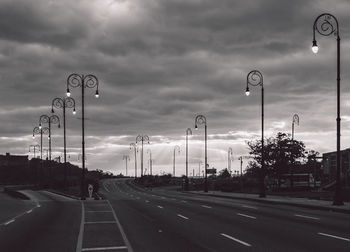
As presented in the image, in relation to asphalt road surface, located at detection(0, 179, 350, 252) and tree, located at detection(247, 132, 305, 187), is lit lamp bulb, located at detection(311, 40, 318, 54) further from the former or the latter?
tree, located at detection(247, 132, 305, 187)

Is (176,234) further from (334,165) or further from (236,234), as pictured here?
(334,165)

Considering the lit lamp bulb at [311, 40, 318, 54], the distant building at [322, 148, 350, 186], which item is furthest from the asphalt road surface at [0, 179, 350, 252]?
the distant building at [322, 148, 350, 186]

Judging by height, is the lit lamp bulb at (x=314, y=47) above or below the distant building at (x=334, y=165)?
above

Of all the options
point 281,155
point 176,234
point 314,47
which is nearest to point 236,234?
point 176,234

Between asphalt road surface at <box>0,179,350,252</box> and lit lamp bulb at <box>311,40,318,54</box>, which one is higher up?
lit lamp bulb at <box>311,40,318,54</box>

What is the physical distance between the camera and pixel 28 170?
5832 inches

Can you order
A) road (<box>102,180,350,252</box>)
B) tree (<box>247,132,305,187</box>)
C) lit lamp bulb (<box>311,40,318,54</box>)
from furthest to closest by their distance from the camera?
tree (<box>247,132,305,187</box>) < lit lamp bulb (<box>311,40,318,54</box>) < road (<box>102,180,350,252</box>)

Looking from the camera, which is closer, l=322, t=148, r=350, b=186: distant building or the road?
the road

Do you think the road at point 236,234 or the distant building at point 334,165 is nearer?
the road at point 236,234

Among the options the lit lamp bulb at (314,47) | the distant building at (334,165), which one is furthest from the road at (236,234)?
the distant building at (334,165)

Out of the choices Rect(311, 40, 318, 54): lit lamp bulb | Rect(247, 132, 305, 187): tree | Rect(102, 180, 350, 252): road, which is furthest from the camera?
Rect(247, 132, 305, 187): tree

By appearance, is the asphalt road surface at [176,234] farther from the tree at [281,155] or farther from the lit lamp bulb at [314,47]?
the tree at [281,155]

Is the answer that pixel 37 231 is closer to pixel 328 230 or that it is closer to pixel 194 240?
pixel 194 240

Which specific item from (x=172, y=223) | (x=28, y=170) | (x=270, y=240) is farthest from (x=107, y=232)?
(x=28, y=170)
